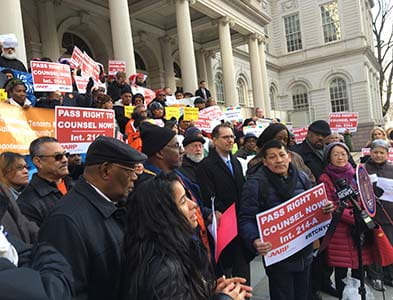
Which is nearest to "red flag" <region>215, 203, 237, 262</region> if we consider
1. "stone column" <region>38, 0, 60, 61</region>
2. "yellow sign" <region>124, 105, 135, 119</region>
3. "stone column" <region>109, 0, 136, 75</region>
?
"yellow sign" <region>124, 105, 135, 119</region>

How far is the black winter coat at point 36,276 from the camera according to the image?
1.02 m

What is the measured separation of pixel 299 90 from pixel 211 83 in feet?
42.6

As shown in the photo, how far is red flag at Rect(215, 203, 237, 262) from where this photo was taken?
2.53 meters

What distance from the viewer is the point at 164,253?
56.1 inches

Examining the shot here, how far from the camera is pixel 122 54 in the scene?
11.3m

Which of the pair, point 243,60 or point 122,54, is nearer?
point 122,54

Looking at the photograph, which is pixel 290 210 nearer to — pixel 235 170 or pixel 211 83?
pixel 235 170

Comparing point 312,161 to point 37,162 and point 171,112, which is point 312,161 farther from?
point 171,112

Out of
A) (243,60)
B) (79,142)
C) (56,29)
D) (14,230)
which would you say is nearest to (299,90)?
(243,60)

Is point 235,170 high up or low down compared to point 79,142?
down

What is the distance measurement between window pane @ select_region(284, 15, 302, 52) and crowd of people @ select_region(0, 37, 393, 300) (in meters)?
31.1

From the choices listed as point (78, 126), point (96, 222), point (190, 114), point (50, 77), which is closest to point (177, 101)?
point (190, 114)

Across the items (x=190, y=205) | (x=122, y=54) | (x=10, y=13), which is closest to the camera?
(x=190, y=205)

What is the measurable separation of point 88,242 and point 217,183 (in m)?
2.07
